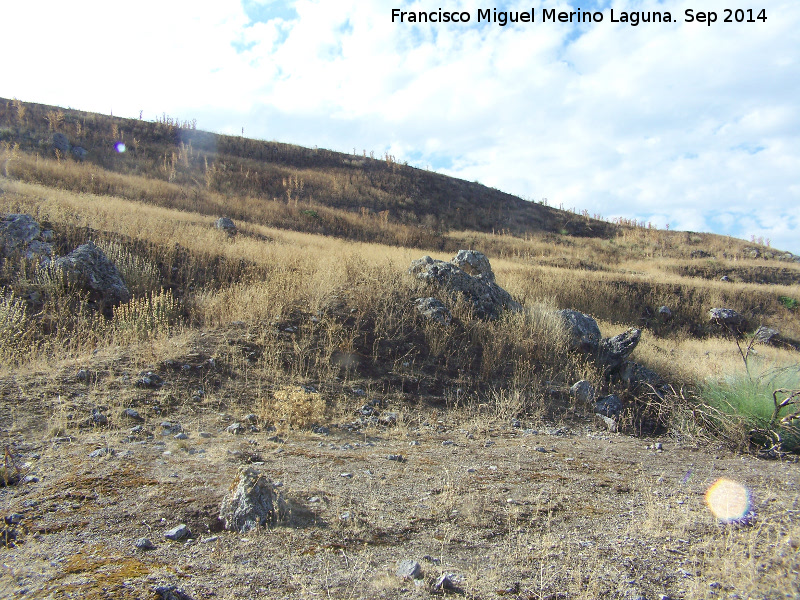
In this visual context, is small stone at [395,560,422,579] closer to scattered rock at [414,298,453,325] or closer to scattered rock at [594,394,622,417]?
scattered rock at [594,394,622,417]

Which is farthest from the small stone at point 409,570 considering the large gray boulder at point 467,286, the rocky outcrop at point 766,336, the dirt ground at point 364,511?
the rocky outcrop at point 766,336

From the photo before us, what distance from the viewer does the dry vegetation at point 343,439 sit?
2.60 m

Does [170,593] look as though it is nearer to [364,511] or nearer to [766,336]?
[364,511]

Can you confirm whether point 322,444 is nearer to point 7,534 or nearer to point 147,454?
point 147,454

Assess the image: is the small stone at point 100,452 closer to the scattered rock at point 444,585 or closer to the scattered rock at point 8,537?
the scattered rock at point 8,537

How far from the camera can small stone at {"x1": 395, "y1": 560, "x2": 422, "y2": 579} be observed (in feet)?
8.29

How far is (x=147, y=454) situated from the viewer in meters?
4.09

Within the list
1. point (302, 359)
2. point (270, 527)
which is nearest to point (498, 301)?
point (302, 359)

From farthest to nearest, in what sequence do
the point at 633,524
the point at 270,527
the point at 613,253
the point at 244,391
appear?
the point at 613,253 < the point at 244,391 < the point at 633,524 < the point at 270,527

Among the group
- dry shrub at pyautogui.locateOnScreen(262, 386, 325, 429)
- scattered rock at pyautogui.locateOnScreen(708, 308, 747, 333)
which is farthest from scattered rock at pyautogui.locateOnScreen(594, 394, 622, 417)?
scattered rock at pyautogui.locateOnScreen(708, 308, 747, 333)

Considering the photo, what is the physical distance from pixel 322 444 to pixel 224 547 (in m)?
2.13

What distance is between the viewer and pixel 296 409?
213 inches

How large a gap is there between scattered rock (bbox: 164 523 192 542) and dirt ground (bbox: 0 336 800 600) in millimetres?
55

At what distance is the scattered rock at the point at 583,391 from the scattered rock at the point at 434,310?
239cm
